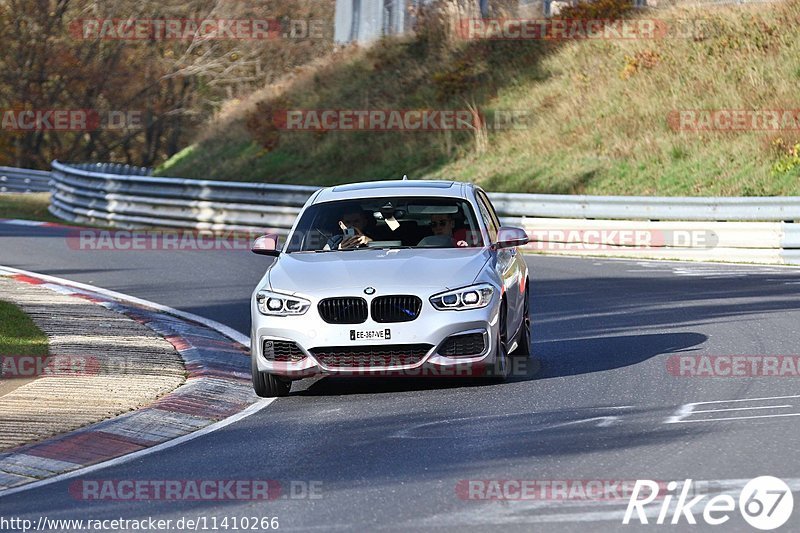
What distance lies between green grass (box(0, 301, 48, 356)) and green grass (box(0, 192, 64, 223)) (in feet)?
69.8

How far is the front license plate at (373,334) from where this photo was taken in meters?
10.4

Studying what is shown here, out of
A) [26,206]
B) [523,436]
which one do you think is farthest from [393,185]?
[26,206]

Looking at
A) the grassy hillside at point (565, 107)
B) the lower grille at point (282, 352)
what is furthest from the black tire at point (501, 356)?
the grassy hillside at point (565, 107)

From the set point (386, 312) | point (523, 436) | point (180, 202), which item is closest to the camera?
point (523, 436)

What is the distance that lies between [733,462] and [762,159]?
21656mm

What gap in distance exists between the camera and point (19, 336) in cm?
1330

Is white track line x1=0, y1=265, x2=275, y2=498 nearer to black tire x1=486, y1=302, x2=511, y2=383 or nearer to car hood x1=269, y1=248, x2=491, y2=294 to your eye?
car hood x1=269, y1=248, x2=491, y2=294

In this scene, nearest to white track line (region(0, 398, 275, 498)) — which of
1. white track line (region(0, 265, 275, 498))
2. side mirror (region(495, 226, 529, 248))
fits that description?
white track line (region(0, 265, 275, 498))

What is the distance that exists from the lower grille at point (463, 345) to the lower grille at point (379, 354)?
5.5 inches

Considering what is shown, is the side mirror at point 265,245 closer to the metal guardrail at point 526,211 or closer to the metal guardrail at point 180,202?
the metal guardrail at point 526,211

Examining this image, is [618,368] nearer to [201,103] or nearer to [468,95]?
[468,95]

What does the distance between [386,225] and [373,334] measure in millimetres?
1767

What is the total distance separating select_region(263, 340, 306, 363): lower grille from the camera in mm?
10578

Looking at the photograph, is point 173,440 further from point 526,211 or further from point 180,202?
point 180,202
